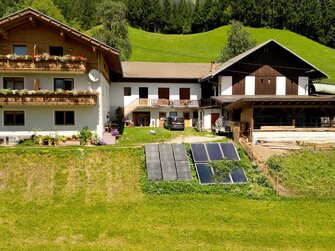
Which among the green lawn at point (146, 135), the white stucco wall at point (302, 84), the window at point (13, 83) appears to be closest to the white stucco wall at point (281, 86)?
the white stucco wall at point (302, 84)

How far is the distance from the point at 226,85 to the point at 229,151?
1367cm

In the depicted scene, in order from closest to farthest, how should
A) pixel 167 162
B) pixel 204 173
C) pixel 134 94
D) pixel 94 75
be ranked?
pixel 204 173, pixel 167 162, pixel 94 75, pixel 134 94

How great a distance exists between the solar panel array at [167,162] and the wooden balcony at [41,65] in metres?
8.82

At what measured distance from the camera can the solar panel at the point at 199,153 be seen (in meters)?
22.1

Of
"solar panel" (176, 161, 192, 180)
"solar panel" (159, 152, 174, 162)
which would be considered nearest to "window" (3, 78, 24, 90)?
"solar panel" (159, 152, 174, 162)

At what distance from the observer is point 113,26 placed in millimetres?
49469

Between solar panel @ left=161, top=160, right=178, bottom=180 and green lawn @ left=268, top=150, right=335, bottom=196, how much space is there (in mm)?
5995

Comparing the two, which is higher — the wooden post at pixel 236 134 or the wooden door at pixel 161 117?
the wooden door at pixel 161 117

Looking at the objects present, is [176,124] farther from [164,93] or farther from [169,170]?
[169,170]

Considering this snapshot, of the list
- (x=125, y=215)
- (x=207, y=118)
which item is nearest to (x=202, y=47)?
(x=207, y=118)

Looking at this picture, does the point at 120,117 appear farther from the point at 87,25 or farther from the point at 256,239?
the point at 87,25

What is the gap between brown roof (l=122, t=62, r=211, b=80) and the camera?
4088 cm

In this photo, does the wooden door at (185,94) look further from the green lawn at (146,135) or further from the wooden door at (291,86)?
the wooden door at (291,86)

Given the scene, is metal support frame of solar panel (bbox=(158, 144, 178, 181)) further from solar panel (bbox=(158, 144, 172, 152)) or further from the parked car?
the parked car
